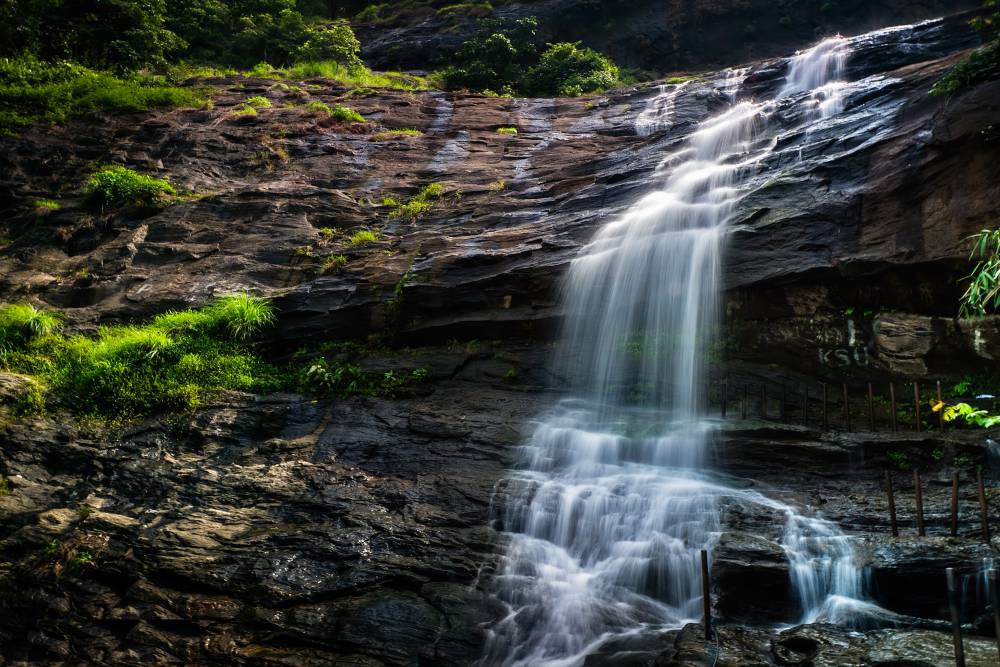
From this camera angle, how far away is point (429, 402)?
Answer: 403 inches

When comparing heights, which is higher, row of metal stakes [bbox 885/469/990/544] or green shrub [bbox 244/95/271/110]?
green shrub [bbox 244/95/271/110]

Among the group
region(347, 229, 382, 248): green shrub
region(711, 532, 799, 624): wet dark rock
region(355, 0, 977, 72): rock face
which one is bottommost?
region(711, 532, 799, 624): wet dark rock

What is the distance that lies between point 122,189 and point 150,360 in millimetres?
7092

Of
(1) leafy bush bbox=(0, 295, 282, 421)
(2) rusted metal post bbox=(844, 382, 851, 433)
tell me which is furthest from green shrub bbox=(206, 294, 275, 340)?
(2) rusted metal post bbox=(844, 382, 851, 433)

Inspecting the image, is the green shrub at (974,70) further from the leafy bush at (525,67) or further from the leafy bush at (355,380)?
the leafy bush at (525,67)

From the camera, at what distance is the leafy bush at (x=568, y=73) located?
25.1 metres

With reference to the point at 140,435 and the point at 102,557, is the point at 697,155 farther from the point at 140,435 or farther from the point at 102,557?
the point at 102,557

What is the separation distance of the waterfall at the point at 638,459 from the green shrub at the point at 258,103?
48.0ft

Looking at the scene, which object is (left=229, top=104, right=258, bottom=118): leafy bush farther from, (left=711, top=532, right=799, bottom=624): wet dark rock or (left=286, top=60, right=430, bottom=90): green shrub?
(left=711, top=532, right=799, bottom=624): wet dark rock

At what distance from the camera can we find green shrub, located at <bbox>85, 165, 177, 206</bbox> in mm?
15352

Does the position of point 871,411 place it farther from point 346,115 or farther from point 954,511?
point 346,115

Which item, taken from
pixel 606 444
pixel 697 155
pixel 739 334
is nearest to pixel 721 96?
pixel 697 155

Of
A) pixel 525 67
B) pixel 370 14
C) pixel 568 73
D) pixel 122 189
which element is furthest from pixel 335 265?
pixel 370 14

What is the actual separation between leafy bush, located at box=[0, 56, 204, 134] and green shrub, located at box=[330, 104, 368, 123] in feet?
15.6
